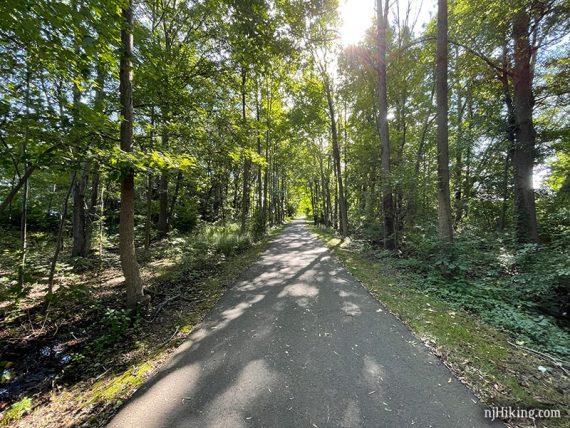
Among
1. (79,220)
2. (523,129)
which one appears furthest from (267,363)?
(523,129)

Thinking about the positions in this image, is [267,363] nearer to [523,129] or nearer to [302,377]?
[302,377]

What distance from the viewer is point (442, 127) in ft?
20.7

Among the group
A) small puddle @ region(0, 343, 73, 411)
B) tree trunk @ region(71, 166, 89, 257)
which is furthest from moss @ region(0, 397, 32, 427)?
tree trunk @ region(71, 166, 89, 257)

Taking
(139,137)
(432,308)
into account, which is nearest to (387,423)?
(432,308)

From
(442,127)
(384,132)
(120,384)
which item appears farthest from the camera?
(384,132)

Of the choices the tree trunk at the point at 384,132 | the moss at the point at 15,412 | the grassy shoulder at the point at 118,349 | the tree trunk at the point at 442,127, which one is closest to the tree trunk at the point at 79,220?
the grassy shoulder at the point at 118,349

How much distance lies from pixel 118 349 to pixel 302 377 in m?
2.81

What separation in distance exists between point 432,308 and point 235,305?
149 inches

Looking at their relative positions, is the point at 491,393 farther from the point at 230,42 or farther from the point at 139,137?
the point at 230,42

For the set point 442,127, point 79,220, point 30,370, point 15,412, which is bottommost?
point 30,370

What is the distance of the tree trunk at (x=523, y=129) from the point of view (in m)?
7.05

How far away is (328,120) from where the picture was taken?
50.9 feet

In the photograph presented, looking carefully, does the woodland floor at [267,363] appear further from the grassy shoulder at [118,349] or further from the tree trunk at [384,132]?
the tree trunk at [384,132]

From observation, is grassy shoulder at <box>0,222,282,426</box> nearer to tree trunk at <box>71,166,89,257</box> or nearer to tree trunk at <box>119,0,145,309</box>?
tree trunk at <box>119,0,145,309</box>
